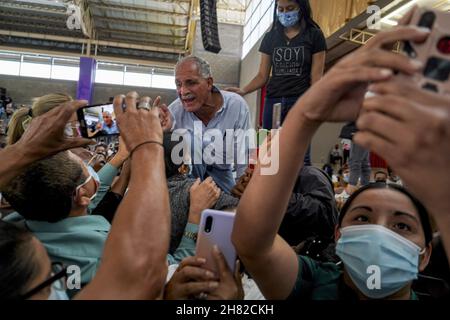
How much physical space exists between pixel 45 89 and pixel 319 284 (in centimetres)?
1239

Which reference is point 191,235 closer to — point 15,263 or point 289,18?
point 15,263

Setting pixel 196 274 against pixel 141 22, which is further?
pixel 141 22

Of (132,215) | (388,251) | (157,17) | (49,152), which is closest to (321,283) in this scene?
(388,251)

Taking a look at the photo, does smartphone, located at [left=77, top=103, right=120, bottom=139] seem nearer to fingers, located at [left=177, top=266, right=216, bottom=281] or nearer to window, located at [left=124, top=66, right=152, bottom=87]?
fingers, located at [left=177, top=266, right=216, bottom=281]

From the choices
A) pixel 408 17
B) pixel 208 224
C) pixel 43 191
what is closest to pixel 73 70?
pixel 43 191

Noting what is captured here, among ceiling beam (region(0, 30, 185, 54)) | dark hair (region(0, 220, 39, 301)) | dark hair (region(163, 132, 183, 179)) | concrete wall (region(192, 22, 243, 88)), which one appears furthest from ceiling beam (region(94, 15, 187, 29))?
dark hair (region(0, 220, 39, 301))

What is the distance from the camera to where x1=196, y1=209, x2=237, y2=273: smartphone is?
808 millimetres

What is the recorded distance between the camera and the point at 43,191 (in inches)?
39.6

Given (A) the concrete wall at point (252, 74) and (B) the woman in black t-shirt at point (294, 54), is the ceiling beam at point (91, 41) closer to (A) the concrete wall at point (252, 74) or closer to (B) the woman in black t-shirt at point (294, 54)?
(A) the concrete wall at point (252, 74)

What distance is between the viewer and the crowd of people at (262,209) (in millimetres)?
421

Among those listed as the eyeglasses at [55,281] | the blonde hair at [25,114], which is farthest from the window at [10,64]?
the eyeglasses at [55,281]

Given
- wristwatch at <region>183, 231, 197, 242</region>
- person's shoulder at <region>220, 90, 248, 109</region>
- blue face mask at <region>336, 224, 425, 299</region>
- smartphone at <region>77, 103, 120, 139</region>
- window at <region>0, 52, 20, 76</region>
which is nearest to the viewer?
blue face mask at <region>336, 224, 425, 299</region>

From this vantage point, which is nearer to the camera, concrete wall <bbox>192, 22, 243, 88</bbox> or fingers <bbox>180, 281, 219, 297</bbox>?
fingers <bbox>180, 281, 219, 297</bbox>
